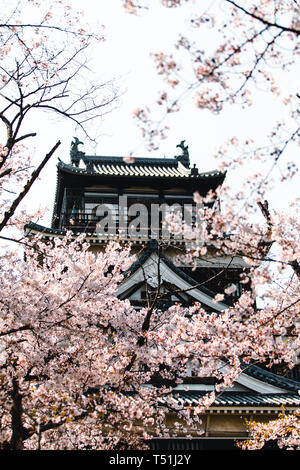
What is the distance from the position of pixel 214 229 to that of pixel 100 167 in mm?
20139

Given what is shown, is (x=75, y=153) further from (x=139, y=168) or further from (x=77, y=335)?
(x=77, y=335)

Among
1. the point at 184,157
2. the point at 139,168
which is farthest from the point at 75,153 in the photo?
the point at 184,157

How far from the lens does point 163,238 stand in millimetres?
17969

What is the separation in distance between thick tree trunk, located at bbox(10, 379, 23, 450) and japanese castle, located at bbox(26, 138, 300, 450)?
223 inches

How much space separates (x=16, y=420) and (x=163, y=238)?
11.2 meters

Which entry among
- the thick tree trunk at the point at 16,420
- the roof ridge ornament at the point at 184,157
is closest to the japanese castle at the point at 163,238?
the roof ridge ornament at the point at 184,157

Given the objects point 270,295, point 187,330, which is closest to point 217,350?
point 187,330

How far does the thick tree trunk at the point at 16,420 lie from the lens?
7.22 m

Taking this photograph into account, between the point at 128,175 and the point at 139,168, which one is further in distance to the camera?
the point at 139,168

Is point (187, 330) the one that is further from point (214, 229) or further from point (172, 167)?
point (172, 167)

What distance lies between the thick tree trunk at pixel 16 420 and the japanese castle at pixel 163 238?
5659mm

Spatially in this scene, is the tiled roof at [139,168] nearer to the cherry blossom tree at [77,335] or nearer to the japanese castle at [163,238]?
the japanese castle at [163,238]

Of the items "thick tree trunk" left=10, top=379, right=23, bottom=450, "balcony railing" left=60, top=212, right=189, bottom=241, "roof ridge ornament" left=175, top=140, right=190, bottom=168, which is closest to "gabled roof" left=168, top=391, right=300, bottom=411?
"thick tree trunk" left=10, top=379, right=23, bottom=450

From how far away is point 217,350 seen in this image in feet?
34.2
